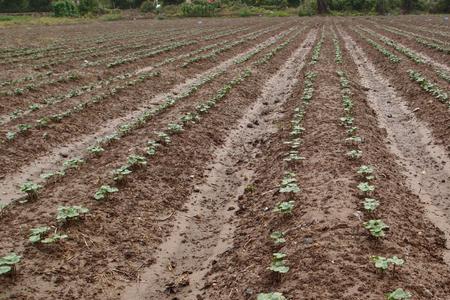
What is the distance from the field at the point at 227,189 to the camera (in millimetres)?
4754

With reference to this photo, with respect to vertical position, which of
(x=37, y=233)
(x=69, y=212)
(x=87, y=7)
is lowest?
(x=37, y=233)

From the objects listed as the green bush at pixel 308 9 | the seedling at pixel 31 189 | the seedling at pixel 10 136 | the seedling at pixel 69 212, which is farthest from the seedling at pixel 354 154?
the green bush at pixel 308 9

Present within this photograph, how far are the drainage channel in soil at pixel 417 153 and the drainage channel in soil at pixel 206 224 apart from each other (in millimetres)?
2672

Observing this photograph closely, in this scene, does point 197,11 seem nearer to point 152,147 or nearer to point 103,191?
point 152,147

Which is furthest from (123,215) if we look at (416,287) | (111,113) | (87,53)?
(87,53)

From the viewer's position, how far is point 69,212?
222 inches

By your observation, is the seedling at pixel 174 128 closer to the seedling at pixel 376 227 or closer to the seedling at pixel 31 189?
the seedling at pixel 31 189

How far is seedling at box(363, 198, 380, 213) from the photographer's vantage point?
5.38 metres

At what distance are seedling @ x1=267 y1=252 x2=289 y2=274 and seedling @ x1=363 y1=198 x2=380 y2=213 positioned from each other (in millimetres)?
1264

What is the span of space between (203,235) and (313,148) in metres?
3.08

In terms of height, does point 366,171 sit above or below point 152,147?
above

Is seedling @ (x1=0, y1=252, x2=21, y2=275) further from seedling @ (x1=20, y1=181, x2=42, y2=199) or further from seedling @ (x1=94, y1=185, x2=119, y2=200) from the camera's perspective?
seedling @ (x1=20, y1=181, x2=42, y2=199)

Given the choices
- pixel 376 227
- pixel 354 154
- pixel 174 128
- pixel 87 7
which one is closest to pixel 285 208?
pixel 376 227

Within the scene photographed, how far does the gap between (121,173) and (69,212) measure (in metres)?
1.41
